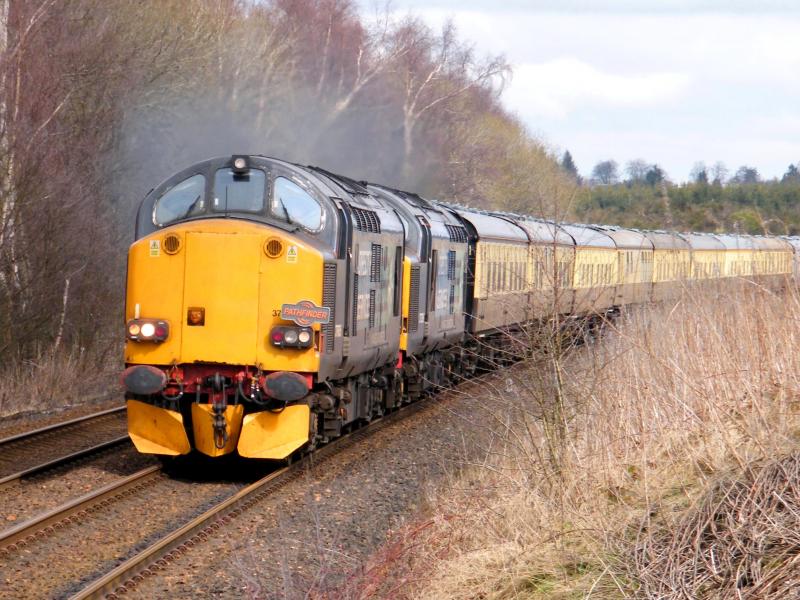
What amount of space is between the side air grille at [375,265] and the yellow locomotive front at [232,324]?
1.57 meters

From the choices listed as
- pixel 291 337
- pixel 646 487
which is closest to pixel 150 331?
pixel 291 337

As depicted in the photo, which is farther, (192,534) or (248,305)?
(248,305)

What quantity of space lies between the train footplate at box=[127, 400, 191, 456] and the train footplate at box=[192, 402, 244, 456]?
0.13 metres

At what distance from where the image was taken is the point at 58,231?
62.0 ft

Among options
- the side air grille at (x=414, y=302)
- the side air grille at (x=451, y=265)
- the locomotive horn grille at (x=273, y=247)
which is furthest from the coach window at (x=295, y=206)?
the side air grille at (x=451, y=265)

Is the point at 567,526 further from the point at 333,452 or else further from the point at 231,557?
the point at 333,452

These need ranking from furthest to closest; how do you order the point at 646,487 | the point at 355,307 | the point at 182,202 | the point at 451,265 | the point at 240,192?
the point at 451,265 → the point at 355,307 → the point at 182,202 → the point at 240,192 → the point at 646,487

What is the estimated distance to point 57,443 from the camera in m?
12.9

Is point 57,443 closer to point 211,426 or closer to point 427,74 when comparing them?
point 211,426

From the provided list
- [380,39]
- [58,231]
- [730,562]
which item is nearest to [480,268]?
[58,231]

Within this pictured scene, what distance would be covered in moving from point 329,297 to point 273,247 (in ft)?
2.44

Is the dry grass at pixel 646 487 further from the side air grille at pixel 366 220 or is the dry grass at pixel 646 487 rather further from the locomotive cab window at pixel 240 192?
the locomotive cab window at pixel 240 192

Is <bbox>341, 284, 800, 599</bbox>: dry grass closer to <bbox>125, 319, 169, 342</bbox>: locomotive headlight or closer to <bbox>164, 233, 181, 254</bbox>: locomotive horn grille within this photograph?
<bbox>125, 319, 169, 342</bbox>: locomotive headlight

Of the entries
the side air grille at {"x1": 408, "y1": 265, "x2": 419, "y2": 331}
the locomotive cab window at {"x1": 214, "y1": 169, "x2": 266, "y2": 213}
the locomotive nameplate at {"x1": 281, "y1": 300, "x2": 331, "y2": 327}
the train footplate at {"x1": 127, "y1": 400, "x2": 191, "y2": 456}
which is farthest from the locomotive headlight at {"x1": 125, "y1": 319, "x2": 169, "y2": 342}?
the side air grille at {"x1": 408, "y1": 265, "x2": 419, "y2": 331}
